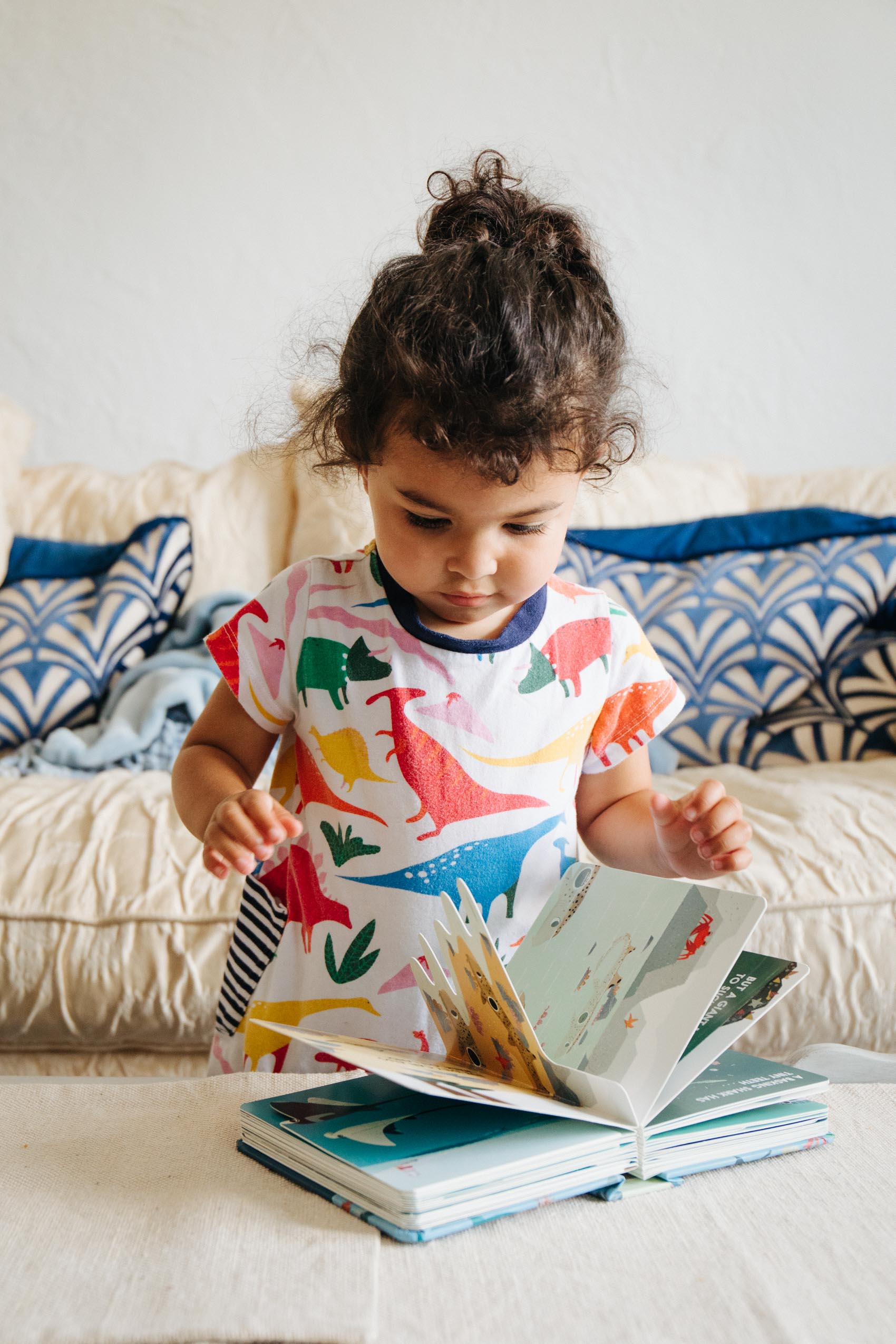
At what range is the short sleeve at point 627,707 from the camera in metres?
0.83

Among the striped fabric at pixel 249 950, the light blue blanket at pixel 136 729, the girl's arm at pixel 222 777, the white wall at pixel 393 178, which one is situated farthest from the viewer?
the white wall at pixel 393 178

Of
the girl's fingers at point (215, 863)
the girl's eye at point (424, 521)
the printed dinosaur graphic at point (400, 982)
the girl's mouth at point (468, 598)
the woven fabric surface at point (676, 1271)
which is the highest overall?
the girl's eye at point (424, 521)

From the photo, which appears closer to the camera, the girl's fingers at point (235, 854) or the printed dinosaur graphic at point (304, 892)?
the girl's fingers at point (235, 854)

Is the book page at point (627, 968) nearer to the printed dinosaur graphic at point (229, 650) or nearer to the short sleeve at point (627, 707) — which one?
the short sleeve at point (627, 707)

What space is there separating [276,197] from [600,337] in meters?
1.72

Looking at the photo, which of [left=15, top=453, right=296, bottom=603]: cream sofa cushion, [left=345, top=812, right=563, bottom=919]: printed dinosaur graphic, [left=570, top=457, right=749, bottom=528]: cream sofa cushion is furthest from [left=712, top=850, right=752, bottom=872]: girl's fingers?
[left=15, top=453, right=296, bottom=603]: cream sofa cushion

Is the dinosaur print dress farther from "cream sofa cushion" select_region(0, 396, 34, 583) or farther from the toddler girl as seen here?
"cream sofa cushion" select_region(0, 396, 34, 583)

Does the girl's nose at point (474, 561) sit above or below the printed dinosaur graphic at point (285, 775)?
above

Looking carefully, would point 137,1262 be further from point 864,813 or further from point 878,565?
point 878,565

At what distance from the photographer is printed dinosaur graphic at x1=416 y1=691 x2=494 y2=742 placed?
774 millimetres

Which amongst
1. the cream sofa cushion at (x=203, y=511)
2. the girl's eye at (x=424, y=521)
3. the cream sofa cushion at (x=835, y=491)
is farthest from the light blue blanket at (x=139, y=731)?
the girl's eye at (x=424, y=521)

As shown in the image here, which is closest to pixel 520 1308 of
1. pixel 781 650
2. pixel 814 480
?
pixel 781 650

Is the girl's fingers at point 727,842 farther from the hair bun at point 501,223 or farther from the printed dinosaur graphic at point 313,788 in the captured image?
the hair bun at point 501,223

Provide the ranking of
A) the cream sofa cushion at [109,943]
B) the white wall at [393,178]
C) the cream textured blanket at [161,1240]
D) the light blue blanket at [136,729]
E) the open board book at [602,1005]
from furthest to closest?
1. the white wall at [393,178]
2. the light blue blanket at [136,729]
3. the cream sofa cushion at [109,943]
4. the open board book at [602,1005]
5. the cream textured blanket at [161,1240]
